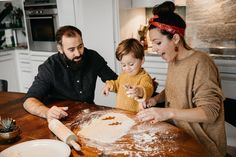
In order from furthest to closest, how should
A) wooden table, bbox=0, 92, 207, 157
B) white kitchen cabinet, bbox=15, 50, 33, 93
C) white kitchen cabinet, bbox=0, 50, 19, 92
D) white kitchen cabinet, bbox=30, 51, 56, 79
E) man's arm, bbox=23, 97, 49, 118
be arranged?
white kitchen cabinet, bbox=15, 50, 33, 93 < white kitchen cabinet, bbox=0, 50, 19, 92 < white kitchen cabinet, bbox=30, 51, 56, 79 < man's arm, bbox=23, 97, 49, 118 < wooden table, bbox=0, 92, 207, 157

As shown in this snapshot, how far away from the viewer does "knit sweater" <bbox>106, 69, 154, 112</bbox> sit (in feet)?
5.48

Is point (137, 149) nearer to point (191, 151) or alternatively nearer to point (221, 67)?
point (191, 151)

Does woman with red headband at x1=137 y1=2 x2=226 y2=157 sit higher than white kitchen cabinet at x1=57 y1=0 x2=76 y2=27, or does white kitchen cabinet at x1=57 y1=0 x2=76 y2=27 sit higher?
white kitchen cabinet at x1=57 y1=0 x2=76 y2=27

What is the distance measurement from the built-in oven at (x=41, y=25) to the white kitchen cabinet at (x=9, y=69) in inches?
15.5

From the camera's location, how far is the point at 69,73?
6.51 feet

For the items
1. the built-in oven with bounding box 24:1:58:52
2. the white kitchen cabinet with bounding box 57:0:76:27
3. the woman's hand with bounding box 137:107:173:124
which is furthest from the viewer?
the built-in oven with bounding box 24:1:58:52

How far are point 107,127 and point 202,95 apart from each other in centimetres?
50

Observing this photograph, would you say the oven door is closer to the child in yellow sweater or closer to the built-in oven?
the built-in oven

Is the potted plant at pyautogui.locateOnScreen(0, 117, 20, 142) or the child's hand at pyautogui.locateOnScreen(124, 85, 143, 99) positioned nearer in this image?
the potted plant at pyautogui.locateOnScreen(0, 117, 20, 142)

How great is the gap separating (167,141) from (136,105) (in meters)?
0.60

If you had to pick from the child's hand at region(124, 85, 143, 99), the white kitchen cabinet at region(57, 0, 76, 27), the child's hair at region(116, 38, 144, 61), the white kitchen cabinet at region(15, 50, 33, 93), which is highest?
the white kitchen cabinet at region(57, 0, 76, 27)

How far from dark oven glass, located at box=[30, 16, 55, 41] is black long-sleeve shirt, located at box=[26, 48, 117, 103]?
1.88 metres

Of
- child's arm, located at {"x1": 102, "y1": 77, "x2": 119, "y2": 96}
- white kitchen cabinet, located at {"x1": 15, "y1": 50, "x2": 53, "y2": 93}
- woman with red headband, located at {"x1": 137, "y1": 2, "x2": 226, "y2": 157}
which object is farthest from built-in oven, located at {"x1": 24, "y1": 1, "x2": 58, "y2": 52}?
woman with red headband, located at {"x1": 137, "y1": 2, "x2": 226, "y2": 157}

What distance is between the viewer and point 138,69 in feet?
5.74
